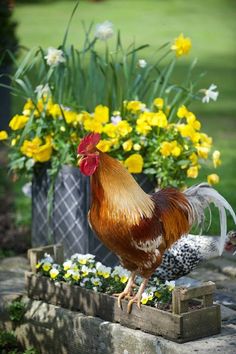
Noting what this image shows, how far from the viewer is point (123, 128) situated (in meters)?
6.09

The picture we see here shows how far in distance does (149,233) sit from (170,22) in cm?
1398

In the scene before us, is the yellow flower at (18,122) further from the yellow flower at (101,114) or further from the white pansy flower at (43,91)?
the yellow flower at (101,114)

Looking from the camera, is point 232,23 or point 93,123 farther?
point 232,23

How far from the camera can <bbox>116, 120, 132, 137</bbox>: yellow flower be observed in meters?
6.09

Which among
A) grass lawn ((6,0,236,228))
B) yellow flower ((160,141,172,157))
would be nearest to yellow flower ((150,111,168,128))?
yellow flower ((160,141,172,157))

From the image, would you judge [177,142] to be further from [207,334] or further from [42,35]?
[42,35]

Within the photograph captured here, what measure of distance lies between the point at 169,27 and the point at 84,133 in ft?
39.8

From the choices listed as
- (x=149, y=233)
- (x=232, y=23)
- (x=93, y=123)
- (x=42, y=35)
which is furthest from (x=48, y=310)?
(x=232, y=23)

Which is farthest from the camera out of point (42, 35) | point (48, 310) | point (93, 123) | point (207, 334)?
point (42, 35)

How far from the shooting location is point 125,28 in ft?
59.6

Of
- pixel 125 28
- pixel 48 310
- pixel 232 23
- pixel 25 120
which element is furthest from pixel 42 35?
pixel 48 310

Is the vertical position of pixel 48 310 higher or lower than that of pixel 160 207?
lower

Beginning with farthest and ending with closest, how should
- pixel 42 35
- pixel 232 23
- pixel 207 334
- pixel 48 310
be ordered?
1. pixel 232 23
2. pixel 42 35
3. pixel 48 310
4. pixel 207 334

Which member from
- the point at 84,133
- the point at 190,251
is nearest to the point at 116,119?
the point at 84,133
